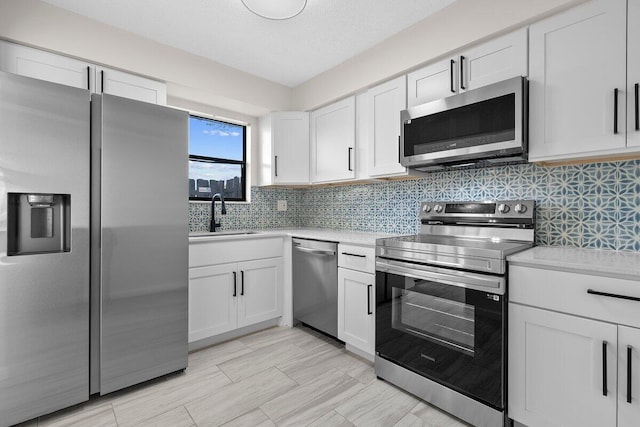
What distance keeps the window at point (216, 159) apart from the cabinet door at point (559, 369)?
2873 mm

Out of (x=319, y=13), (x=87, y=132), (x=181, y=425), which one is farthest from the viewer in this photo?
(x=319, y=13)


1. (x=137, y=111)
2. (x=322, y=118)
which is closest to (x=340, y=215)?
(x=322, y=118)

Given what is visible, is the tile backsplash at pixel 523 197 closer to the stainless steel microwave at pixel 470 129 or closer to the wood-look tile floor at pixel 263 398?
the stainless steel microwave at pixel 470 129

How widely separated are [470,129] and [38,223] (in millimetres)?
2595

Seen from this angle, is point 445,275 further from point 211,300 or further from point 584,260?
point 211,300

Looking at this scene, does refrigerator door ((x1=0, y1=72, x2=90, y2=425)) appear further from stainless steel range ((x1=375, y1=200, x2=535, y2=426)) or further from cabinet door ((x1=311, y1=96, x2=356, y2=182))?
cabinet door ((x1=311, y1=96, x2=356, y2=182))

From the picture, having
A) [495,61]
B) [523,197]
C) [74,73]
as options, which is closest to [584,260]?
[523,197]

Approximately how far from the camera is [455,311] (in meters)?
1.69

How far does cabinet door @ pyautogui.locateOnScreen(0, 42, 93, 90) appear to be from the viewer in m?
1.98

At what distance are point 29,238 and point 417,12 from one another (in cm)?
282

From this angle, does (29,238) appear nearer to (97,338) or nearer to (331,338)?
(97,338)

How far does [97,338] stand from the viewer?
1.80m

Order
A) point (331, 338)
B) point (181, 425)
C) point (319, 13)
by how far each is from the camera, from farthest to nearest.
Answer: point (331, 338), point (319, 13), point (181, 425)

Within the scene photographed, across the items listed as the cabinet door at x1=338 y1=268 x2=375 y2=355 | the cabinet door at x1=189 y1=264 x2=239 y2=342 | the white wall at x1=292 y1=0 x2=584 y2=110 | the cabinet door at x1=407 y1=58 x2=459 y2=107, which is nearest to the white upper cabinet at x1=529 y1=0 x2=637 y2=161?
the white wall at x1=292 y1=0 x2=584 y2=110
